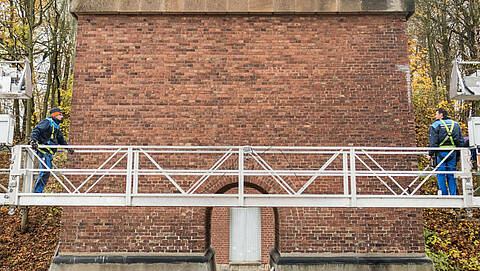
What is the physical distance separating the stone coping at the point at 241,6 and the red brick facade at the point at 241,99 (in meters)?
0.18

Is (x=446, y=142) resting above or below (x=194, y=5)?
below

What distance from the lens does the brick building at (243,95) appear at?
27.2 feet

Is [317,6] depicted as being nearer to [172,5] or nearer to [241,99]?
[241,99]

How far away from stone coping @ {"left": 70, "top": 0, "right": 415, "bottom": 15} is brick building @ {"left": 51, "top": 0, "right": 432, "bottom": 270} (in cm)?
2

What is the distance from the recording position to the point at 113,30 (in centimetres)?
890

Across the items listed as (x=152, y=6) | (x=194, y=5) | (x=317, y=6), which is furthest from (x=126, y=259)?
(x=317, y=6)

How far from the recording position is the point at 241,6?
349 inches

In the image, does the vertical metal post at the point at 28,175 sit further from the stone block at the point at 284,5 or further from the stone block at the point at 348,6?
the stone block at the point at 348,6

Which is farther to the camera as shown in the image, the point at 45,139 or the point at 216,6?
the point at 216,6

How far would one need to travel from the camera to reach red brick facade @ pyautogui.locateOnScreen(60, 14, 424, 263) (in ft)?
27.2

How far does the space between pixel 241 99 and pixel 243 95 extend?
102 millimetres

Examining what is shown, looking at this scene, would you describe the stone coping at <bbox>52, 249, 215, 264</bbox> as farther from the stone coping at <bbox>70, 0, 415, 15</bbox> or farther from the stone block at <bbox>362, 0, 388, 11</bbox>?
the stone block at <bbox>362, 0, 388, 11</bbox>

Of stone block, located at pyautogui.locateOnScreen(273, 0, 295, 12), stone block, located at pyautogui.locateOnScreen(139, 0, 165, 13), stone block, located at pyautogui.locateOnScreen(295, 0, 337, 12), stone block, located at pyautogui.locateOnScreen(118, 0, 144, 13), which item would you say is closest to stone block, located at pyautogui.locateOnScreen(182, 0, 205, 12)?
stone block, located at pyautogui.locateOnScreen(139, 0, 165, 13)

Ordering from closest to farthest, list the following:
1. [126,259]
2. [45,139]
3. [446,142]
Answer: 1. [446,142]
2. [45,139]
3. [126,259]
